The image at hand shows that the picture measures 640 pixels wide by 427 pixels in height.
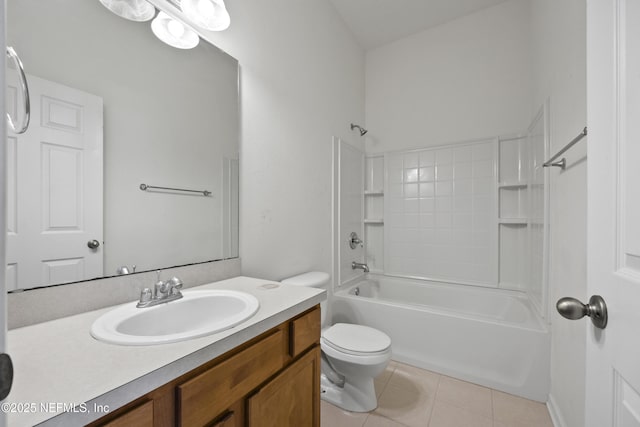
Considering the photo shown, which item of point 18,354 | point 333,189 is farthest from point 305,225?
point 18,354

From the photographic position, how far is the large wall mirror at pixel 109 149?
30.1 inches

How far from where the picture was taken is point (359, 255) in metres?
2.78

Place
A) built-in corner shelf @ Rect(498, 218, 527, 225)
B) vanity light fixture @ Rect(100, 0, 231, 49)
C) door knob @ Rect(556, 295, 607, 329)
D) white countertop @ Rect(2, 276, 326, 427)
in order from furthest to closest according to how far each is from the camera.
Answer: built-in corner shelf @ Rect(498, 218, 527, 225) < vanity light fixture @ Rect(100, 0, 231, 49) < door knob @ Rect(556, 295, 607, 329) < white countertop @ Rect(2, 276, 326, 427)

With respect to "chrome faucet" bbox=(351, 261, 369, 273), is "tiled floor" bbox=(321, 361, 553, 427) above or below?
below

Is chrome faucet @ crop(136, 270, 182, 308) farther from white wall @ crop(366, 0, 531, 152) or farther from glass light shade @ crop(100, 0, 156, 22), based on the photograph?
white wall @ crop(366, 0, 531, 152)

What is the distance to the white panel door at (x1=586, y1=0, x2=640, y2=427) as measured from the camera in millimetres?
466

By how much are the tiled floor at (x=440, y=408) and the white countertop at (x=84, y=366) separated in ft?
3.78

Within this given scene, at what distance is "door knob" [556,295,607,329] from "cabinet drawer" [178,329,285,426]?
76cm

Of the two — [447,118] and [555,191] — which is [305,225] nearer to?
[555,191]

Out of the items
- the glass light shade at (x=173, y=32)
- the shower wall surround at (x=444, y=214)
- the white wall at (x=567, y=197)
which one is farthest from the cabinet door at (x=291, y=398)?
the shower wall surround at (x=444, y=214)

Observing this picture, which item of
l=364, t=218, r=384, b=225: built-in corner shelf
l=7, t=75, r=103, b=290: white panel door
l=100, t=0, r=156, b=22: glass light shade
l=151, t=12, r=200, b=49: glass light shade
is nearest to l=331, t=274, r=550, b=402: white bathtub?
l=364, t=218, r=384, b=225: built-in corner shelf

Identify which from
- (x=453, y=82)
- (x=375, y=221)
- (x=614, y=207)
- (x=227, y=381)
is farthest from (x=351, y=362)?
(x=453, y=82)

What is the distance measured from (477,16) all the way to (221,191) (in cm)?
278

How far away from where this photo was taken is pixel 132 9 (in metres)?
1.00
